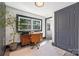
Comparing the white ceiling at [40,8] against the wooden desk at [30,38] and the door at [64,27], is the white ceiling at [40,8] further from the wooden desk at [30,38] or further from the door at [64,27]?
the wooden desk at [30,38]

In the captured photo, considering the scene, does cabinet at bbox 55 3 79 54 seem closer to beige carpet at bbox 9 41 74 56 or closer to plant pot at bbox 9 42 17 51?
beige carpet at bbox 9 41 74 56

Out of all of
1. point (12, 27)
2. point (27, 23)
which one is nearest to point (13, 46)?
point (12, 27)

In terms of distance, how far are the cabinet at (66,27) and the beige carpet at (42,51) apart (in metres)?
0.15

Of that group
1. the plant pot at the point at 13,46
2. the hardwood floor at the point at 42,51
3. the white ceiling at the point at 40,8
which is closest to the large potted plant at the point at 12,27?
the plant pot at the point at 13,46

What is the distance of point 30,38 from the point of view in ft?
5.70

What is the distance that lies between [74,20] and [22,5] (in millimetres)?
1060

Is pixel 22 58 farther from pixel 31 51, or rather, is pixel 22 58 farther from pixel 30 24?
pixel 30 24

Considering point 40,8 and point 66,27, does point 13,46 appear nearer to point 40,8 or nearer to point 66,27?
point 40,8

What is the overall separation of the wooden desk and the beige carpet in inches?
4.3

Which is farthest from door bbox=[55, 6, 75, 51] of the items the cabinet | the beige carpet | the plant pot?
the plant pot

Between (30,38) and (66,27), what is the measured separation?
75 centimetres

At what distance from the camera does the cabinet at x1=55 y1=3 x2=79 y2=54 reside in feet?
6.04

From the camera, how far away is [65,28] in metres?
1.92

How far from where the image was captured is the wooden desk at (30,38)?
1671mm
